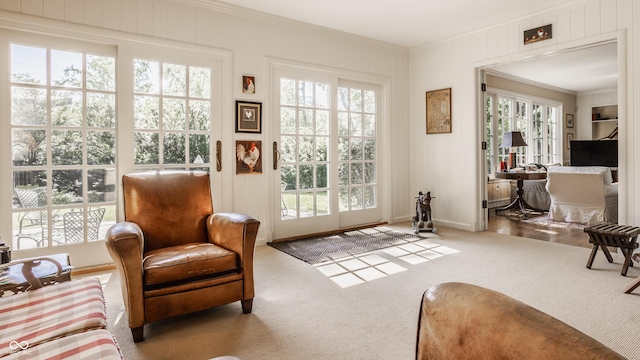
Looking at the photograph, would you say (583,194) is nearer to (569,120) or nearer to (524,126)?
(524,126)

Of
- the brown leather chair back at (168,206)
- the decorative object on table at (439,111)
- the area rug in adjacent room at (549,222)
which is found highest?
the decorative object on table at (439,111)

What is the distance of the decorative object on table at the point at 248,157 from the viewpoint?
392 cm

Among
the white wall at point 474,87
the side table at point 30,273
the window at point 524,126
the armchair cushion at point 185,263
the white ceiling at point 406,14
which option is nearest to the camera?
the side table at point 30,273

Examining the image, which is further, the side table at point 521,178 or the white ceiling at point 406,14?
the side table at point 521,178

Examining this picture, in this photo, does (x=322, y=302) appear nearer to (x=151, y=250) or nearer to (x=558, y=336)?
(x=151, y=250)

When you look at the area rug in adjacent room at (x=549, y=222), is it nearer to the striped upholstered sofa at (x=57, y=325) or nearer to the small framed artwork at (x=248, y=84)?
the small framed artwork at (x=248, y=84)

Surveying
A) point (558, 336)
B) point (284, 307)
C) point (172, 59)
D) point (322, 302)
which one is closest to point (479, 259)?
point (322, 302)

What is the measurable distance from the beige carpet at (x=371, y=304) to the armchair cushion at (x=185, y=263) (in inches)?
12.7

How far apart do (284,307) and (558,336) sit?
199 centimetres

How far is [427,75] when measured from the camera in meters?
5.23

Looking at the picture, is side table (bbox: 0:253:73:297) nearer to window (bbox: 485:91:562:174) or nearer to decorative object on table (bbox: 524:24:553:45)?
decorative object on table (bbox: 524:24:553:45)

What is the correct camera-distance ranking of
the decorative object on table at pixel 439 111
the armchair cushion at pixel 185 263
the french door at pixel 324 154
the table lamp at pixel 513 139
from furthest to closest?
1. the table lamp at pixel 513 139
2. the decorative object on table at pixel 439 111
3. the french door at pixel 324 154
4. the armchair cushion at pixel 185 263

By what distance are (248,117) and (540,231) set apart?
3.96 meters

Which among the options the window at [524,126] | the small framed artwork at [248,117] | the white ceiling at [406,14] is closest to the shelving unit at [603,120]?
the window at [524,126]
